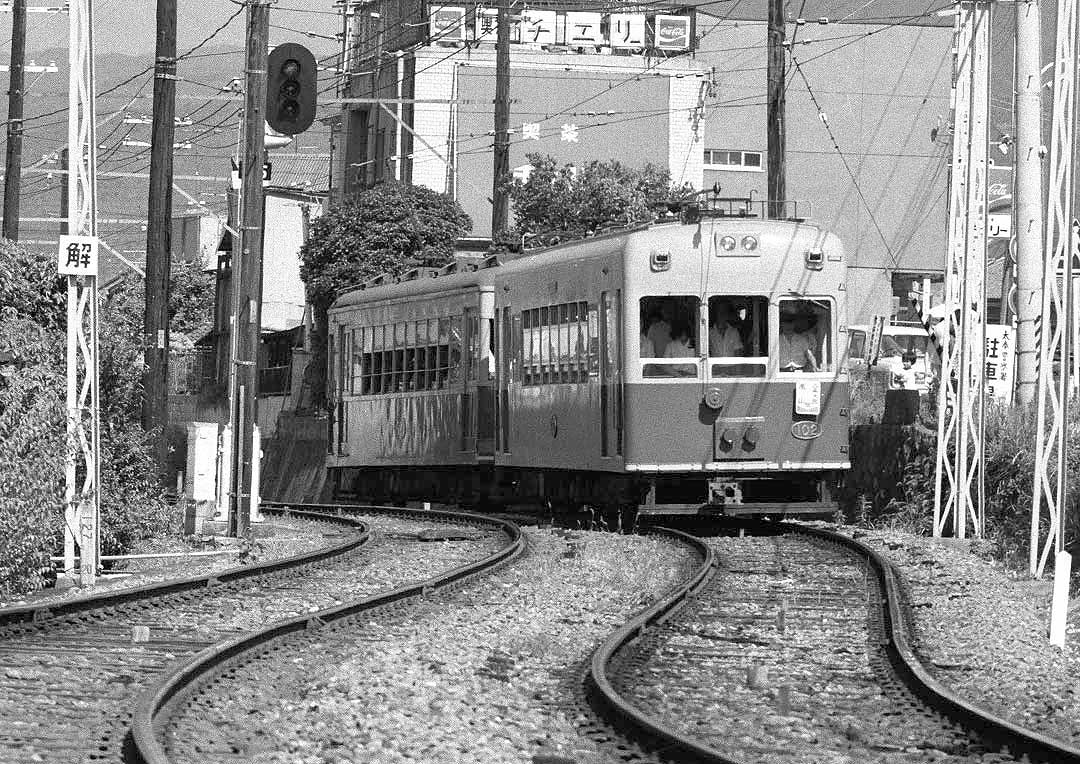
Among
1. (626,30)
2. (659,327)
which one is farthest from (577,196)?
(659,327)

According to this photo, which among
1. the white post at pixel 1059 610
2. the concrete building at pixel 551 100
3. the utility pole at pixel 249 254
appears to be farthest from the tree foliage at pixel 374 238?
the white post at pixel 1059 610

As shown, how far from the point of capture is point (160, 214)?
28000 millimetres

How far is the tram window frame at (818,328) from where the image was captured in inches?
790

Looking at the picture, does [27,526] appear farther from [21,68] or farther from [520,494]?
[21,68]

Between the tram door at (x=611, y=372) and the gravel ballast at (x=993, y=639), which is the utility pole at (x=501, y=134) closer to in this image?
the tram door at (x=611, y=372)

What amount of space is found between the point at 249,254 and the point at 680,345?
5.10 meters

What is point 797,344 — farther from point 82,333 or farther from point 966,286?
point 82,333

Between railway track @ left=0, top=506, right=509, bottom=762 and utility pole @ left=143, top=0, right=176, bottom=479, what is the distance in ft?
32.6

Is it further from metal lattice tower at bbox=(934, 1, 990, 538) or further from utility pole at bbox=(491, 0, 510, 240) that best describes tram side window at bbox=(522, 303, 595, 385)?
utility pole at bbox=(491, 0, 510, 240)

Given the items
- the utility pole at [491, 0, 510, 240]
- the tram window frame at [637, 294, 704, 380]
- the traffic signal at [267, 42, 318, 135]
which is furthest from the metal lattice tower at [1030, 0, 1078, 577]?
the utility pole at [491, 0, 510, 240]

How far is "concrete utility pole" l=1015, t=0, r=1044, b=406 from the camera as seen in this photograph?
20.0m

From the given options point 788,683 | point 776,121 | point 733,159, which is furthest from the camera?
point 733,159

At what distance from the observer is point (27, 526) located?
1416 cm

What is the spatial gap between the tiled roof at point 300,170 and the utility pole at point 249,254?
59246mm
